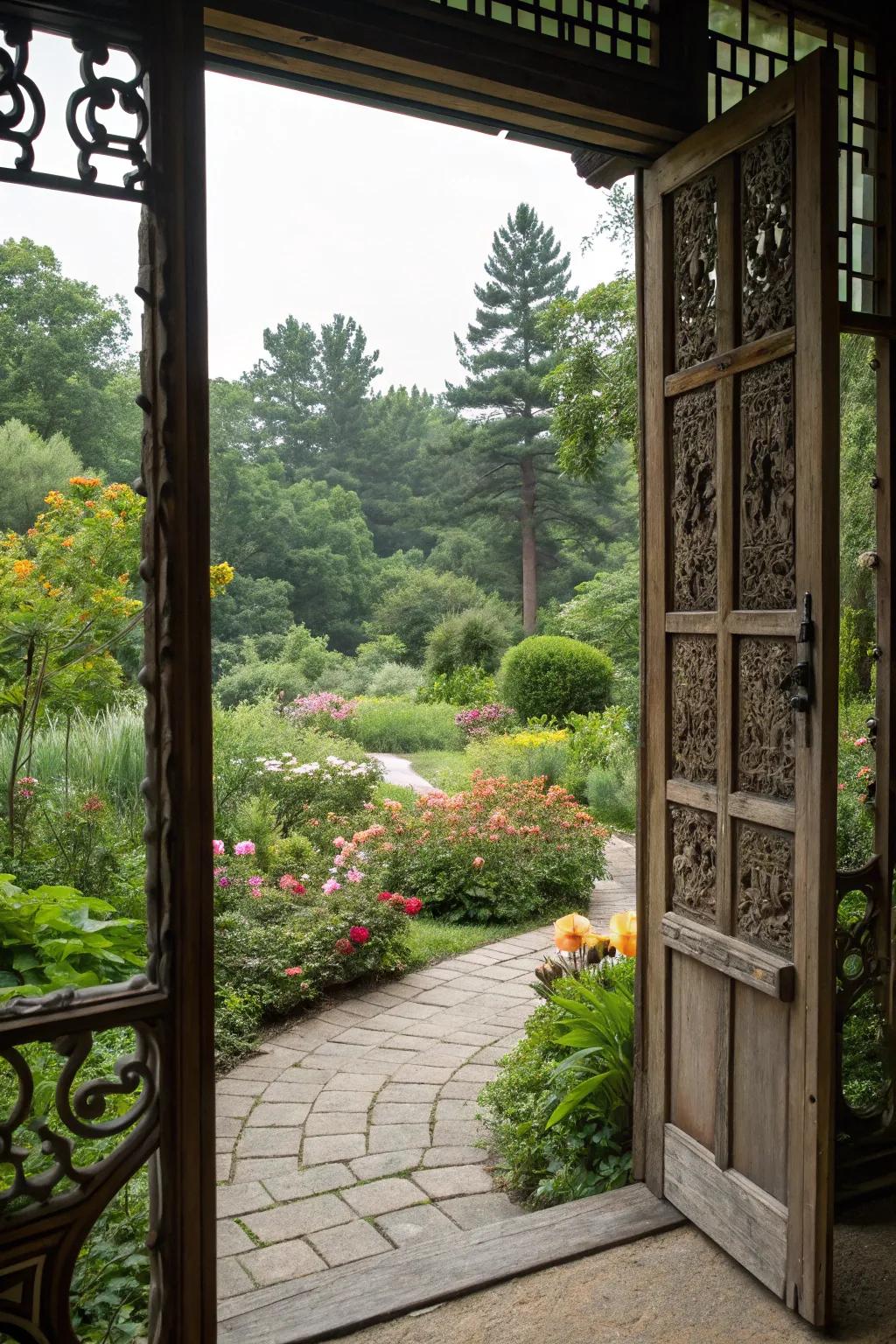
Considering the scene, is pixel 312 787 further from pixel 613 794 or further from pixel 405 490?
pixel 405 490

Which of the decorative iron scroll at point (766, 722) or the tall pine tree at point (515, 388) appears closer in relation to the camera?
the decorative iron scroll at point (766, 722)

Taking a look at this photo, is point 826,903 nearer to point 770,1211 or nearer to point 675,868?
point 675,868

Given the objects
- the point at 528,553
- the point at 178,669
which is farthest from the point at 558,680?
the point at 178,669

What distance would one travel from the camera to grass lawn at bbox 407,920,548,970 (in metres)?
4.96

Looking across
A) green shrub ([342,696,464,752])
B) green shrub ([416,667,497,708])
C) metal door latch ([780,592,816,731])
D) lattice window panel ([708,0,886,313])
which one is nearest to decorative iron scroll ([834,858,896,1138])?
metal door latch ([780,592,816,731])

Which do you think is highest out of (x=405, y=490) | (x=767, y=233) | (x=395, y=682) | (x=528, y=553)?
(x=405, y=490)

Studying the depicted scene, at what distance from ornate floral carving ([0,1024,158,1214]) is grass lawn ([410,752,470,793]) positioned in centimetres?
625

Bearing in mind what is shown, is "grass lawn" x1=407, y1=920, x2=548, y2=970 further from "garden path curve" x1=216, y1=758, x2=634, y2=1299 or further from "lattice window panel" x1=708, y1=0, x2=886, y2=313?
"lattice window panel" x1=708, y1=0, x2=886, y2=313

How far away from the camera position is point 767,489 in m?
2.21

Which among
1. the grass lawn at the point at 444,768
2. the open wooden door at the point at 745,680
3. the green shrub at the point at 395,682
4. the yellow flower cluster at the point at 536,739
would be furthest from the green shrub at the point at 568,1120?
the green shrub at the point at 395,682

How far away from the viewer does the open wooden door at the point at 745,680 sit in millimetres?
2041

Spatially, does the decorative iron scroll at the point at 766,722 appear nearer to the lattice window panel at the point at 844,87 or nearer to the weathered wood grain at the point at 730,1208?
the weathered wood grain at the point at 730,1208

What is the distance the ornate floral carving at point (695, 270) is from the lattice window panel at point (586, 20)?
0.37 m

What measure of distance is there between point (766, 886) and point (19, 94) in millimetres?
2111
